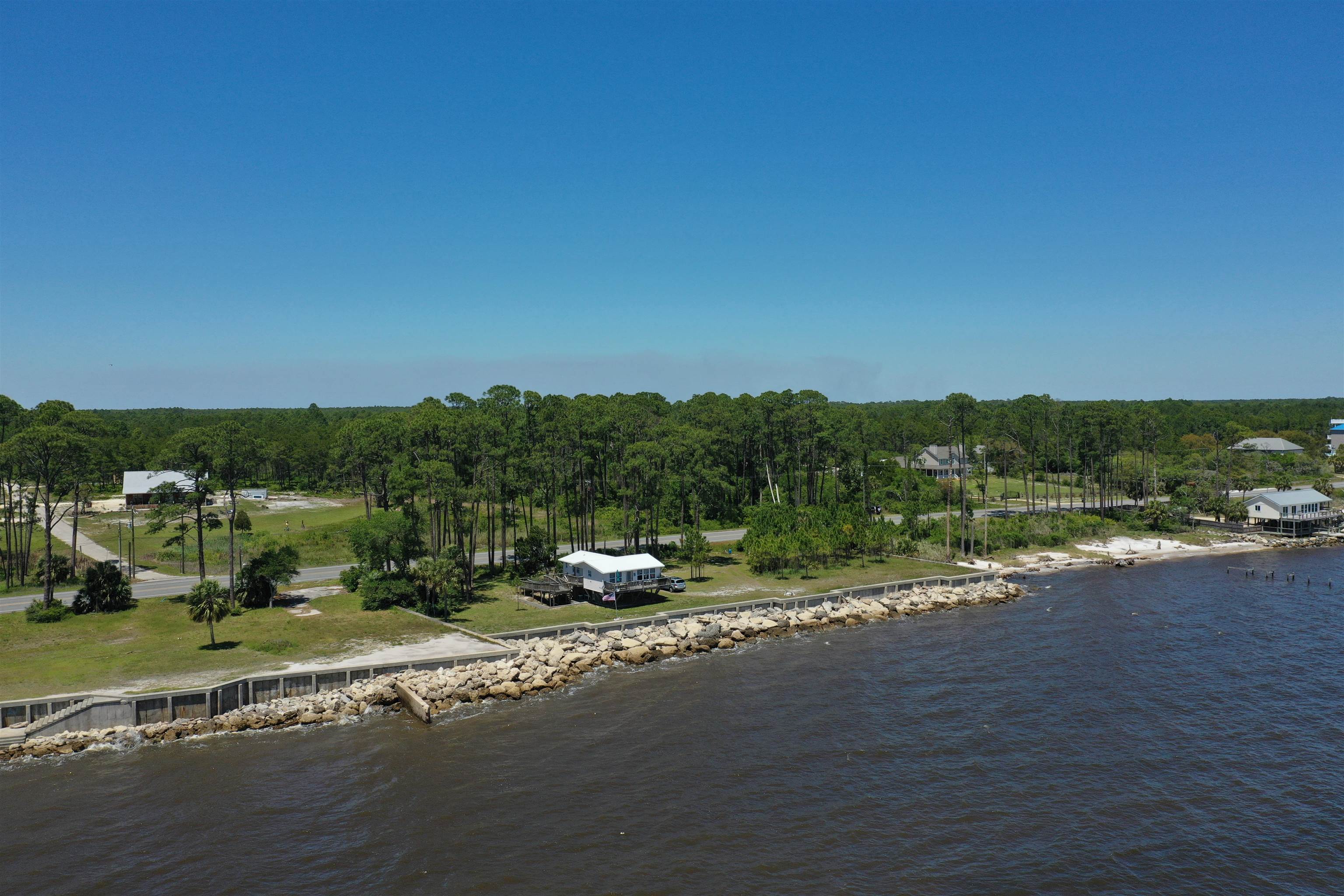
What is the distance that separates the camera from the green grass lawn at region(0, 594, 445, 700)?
39.0 metres

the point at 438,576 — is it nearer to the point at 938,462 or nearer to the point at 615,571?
the point at 615,571

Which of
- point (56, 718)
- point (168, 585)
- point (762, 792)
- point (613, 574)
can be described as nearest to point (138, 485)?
point (168, 585)

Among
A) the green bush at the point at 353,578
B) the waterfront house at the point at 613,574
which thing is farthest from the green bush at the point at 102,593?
the waterfront house at the point at 613,574

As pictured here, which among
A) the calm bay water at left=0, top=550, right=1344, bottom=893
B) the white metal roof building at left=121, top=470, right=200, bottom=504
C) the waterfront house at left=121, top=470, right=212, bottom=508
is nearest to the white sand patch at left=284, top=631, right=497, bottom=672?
the calm bay water at left=0, top=550, right=1344, bottom=893

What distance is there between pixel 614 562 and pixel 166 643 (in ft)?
91.4

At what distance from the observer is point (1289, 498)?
319 feet

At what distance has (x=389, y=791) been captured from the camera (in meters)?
31.6

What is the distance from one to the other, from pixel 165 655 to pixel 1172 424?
203 metres

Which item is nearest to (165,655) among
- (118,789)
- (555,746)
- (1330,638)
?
(118,789)

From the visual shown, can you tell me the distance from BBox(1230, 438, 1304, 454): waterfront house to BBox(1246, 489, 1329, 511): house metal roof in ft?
147

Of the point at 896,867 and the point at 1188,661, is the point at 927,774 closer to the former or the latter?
the point at 896,867

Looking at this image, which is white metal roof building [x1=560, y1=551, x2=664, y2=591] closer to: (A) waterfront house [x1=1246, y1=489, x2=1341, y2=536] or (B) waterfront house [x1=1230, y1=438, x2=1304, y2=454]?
(A) waterfront house [x1=1246, y1=489, x2=1341, y2=536]

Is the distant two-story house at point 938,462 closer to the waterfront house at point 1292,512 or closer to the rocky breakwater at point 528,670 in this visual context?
the waterfront house at point 1292,512

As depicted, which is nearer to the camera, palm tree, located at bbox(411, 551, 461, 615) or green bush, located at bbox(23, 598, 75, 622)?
green bush, located at bbox(23, 598, 75, 622)
